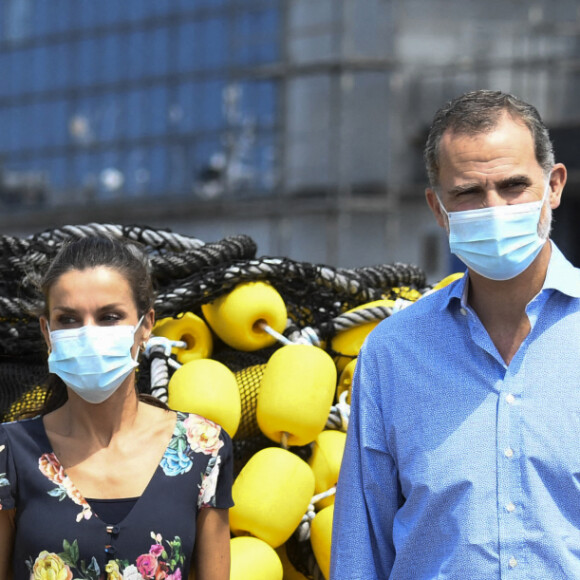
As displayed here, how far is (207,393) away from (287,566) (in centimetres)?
64

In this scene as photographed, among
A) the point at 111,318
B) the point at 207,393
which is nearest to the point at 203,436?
the point at 111,318

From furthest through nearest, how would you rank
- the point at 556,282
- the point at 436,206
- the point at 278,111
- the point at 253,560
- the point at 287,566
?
the point at 278,111, the point at 287,566, the point at 253,560, the point at 436,206, the point at 556,282

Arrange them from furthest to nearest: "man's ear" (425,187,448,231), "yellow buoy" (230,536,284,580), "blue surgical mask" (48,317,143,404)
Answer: "yellow buoy" (230,536,284,580) < "blue surgical mask" (48,317,143,404) < "man's ear" (425,187,448,231)

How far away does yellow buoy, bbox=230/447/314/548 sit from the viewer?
3.28 metres

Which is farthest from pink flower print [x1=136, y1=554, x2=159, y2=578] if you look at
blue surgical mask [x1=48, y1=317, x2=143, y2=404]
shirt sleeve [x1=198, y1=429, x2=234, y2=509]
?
blue surgical mask [x1=48, y1=317, x2=143, y2=404]

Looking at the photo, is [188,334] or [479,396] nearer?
[479,396]

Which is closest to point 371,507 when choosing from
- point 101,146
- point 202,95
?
point 202,95

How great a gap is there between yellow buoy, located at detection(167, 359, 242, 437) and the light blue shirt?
2.91ft

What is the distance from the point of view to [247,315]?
362 centimetres

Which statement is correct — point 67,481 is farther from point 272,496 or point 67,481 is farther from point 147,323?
point 272,496

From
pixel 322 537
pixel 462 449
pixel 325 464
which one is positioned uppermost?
pixel 462 449

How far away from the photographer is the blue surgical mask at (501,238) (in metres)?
2.36

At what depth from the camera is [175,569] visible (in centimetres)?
257

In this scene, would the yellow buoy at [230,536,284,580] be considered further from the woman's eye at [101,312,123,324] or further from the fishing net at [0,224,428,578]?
the woman's eye at [101,312,123,324]
